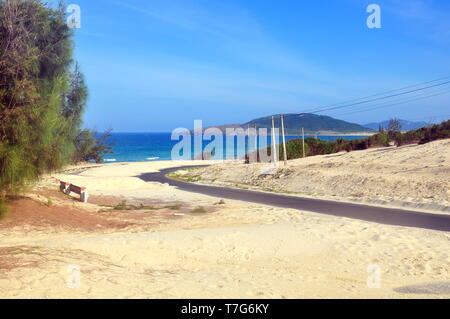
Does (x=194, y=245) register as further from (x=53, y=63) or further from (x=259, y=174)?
(x=259, y=174)

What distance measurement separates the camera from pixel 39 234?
13.5 meters

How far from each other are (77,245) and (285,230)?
21.3 feet

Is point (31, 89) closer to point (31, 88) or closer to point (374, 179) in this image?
point (31, 88)

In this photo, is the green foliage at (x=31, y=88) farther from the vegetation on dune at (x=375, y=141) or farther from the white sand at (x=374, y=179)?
the vegetation on dune at (x=375, y=141)

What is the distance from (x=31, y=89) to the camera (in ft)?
43.6

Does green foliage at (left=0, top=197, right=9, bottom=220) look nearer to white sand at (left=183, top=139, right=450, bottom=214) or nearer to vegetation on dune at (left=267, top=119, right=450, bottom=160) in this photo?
white sand at (left=183, top=139, right=450, bottom=214)

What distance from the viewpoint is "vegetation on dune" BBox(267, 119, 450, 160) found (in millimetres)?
47016

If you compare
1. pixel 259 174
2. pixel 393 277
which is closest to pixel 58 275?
pixel 393 277

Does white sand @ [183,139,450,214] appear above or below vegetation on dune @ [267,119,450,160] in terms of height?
below

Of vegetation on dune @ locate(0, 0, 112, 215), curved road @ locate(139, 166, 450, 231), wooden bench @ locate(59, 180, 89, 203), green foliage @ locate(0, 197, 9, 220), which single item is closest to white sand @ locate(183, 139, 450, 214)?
curved road @ locate(139, 166, 450, 231)

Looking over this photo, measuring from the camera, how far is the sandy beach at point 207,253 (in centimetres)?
786

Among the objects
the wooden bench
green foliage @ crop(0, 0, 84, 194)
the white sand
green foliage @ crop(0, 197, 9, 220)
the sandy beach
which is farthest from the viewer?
the white sand

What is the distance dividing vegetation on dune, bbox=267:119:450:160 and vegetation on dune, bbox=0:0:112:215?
4032 cm

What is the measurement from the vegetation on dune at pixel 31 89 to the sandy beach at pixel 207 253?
1.88 metres
